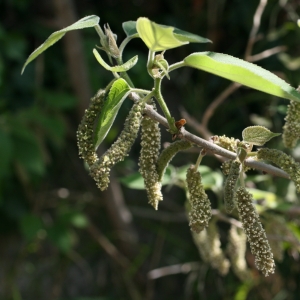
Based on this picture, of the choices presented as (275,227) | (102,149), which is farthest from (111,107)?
(102,149)

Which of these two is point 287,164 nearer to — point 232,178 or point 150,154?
point 232,178

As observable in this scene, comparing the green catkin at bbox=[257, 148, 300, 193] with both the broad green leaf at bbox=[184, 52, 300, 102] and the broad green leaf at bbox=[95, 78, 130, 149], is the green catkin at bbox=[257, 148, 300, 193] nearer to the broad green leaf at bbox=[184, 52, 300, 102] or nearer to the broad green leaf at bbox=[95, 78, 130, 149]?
the broad green leaf at bbox=[184, 52, 300, 102]

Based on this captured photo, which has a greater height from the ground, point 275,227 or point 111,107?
point 111,107

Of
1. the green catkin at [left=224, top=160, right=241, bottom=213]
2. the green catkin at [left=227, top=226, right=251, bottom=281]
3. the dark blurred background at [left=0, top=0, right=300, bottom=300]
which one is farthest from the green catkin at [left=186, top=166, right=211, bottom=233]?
the dark blurred background at [left=0, top=0, right=300, bottom=300]

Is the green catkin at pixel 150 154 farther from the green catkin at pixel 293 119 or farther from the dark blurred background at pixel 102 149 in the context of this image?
the dark blurred background at pixel 102 149

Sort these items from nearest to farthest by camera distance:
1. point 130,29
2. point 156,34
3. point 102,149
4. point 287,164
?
point 156,34 → point 287,164 → point 130,29 → point 102,149

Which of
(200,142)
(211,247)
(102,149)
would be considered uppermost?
(200,142)

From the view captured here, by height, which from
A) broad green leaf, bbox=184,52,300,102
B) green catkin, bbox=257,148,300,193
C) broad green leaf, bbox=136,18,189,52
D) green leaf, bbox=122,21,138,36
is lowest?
green catkin, bbox=257,148,300,193

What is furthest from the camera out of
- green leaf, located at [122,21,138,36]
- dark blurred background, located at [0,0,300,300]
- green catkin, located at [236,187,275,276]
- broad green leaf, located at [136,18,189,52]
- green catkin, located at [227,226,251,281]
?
dark blurred background, located at [0,0,300,300]

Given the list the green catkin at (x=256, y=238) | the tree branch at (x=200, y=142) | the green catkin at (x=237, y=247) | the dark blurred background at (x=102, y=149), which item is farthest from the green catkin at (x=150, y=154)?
the dark blurred background at (x=102, y=149)
